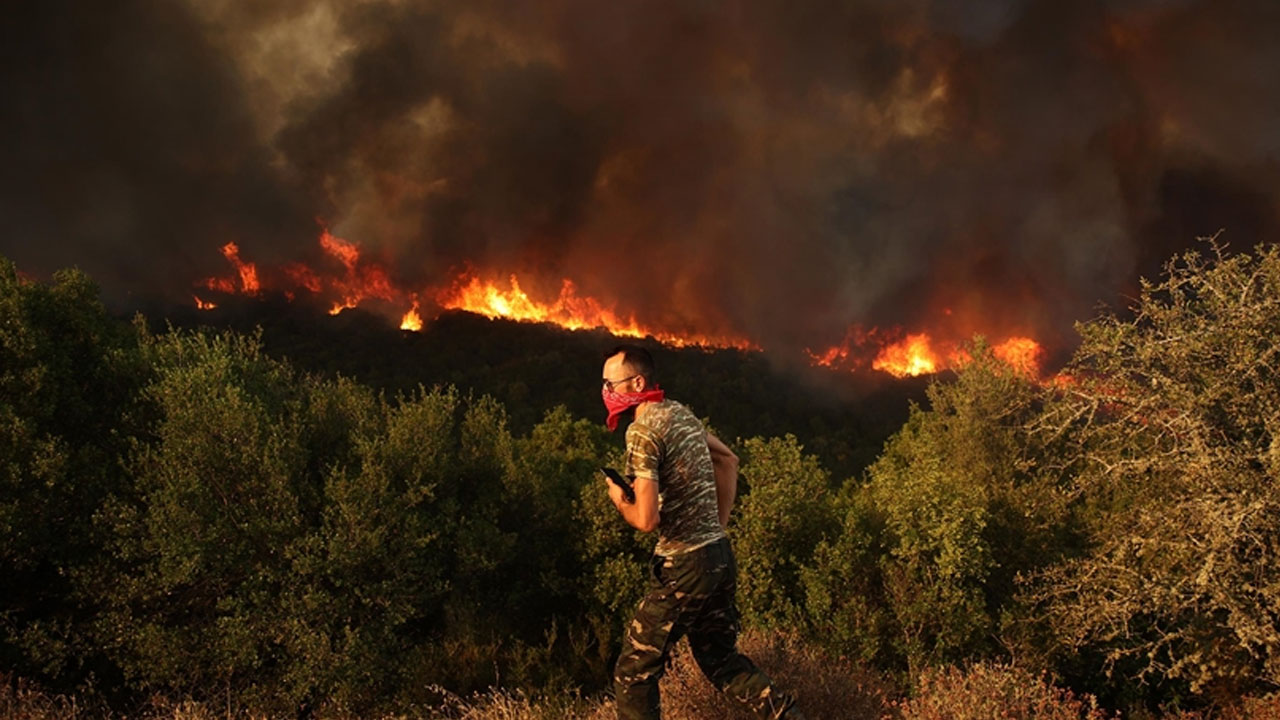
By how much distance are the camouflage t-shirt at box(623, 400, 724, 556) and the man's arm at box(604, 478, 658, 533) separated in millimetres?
221

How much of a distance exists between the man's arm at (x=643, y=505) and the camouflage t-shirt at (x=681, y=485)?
0.73 feet

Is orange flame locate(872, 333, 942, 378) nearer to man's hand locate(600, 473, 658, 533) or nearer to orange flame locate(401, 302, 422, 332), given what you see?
orange flame locate(401, 302, 422, 332)

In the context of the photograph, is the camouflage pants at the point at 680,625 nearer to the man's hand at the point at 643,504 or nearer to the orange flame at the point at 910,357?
the man's hand at the point at 643,504

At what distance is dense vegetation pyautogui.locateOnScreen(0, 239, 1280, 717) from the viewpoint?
17.0 m

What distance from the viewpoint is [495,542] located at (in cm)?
2234

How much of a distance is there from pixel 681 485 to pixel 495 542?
57.4 feet

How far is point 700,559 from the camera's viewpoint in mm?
5840

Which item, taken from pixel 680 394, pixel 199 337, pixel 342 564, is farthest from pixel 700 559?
pixel 680 394

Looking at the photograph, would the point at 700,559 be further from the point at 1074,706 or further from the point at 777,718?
the point at 1074,706

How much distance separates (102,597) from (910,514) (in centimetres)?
1929

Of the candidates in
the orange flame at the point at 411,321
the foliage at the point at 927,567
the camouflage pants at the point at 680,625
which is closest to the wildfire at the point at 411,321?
the orange flame at the point at 411,321

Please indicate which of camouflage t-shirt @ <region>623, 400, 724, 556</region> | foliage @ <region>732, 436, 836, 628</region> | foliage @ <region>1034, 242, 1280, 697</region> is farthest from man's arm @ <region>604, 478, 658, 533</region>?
foliage @ <region>732, 436, 836, 628</region>

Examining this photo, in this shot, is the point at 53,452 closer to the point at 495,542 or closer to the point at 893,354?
the point at 495,542

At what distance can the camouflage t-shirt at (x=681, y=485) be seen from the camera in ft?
19.3
